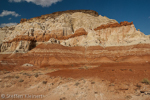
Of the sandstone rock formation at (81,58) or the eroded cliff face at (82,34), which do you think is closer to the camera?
the sandstone rock formation at (81,58)

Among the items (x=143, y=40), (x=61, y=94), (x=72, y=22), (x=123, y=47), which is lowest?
(x=61, y=94)

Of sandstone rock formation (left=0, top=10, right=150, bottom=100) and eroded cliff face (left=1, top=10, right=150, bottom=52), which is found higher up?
eroded cliff face (left=1, top=10, right=150, bottom=52)

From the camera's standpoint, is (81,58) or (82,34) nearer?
(81,58)

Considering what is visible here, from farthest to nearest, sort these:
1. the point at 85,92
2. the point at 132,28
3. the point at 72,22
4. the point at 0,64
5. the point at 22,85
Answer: the point at 72,22 < the point at 132,28 < the point at 0,64 < the point at 22,85 < the point at 85,92

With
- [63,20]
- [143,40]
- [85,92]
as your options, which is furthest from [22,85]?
[63,20]

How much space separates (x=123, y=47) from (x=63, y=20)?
41.7m

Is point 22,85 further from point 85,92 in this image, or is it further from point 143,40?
point 143,40

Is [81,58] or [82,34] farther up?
[82,34]

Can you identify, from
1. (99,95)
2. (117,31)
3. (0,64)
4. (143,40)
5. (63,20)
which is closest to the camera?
(99,95)

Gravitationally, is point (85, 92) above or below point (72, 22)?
below

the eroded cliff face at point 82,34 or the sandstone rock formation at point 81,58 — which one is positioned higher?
the eroded cliff face at point 82,34

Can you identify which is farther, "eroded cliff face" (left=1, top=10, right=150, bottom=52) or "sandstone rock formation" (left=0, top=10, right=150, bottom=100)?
"eroded cliff face" (left=1, top=10, right=150, bottom=52)

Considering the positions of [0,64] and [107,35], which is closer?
[0,64]

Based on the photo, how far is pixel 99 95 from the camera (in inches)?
253
